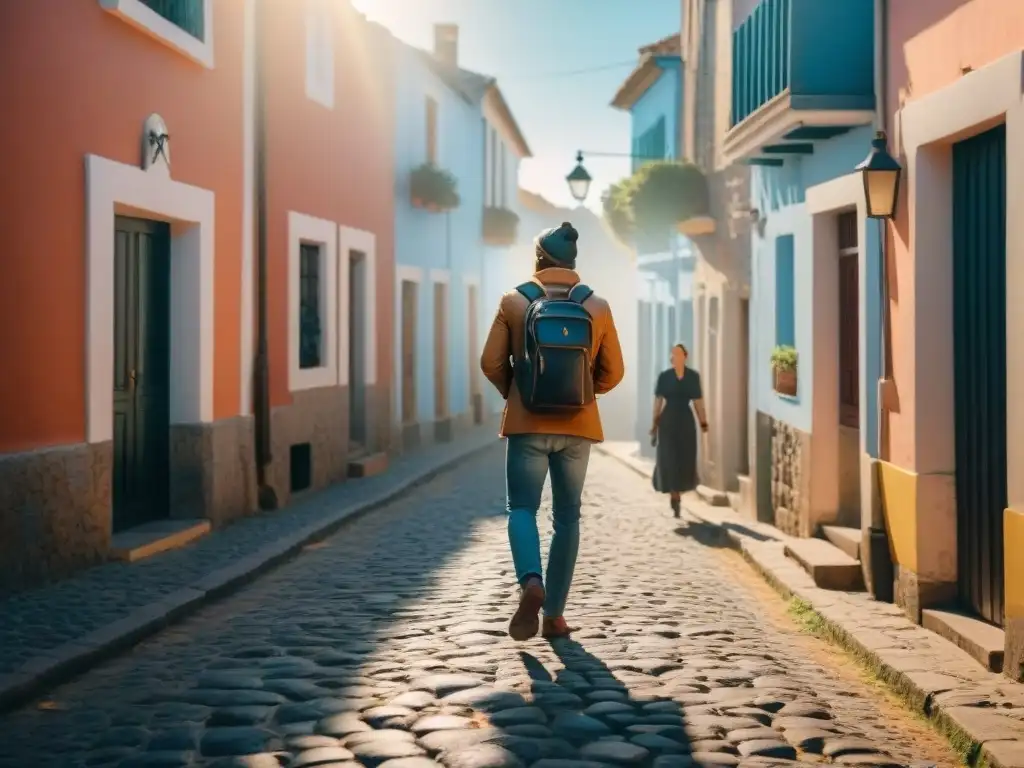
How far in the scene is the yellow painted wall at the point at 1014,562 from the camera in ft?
20.3

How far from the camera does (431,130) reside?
25.2m

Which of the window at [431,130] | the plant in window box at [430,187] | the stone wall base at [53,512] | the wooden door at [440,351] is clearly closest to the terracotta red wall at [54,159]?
the stone wall base at [53,512]

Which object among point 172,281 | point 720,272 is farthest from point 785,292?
point 172,281

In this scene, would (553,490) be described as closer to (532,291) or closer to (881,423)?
(532,291)

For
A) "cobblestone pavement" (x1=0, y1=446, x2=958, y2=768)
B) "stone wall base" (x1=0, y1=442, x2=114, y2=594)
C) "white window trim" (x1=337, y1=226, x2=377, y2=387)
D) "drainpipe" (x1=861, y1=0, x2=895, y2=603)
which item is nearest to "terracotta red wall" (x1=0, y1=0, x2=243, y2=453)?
"stone wall base" (x1=0, y1=442, x2=114, y2=594)

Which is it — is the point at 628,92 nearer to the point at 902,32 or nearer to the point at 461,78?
the point at 461,78

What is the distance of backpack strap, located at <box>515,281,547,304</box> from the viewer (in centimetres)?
687

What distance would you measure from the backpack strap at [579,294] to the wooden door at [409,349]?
16.6 m

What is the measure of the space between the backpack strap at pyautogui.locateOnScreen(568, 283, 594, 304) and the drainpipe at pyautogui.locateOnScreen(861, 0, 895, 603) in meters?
2.57

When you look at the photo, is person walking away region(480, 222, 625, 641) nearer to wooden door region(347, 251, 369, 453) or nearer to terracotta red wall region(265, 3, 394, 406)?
terracotta red wall region(265, 3, 394, 406)

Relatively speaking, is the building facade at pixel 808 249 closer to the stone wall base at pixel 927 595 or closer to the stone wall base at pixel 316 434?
the stone wall base at pixel 927 595

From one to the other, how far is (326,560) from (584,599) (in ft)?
8.85

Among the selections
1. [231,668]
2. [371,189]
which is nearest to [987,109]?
[231,668]

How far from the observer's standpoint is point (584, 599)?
840cm
